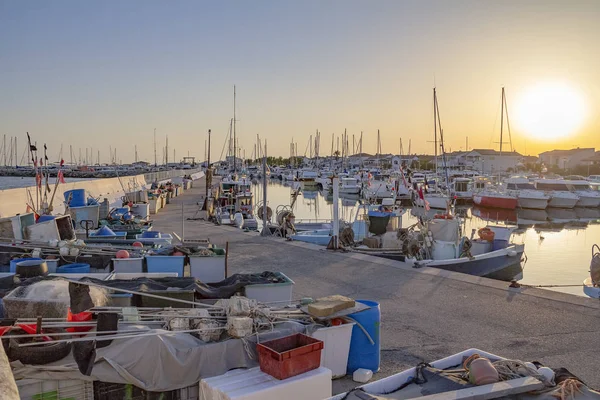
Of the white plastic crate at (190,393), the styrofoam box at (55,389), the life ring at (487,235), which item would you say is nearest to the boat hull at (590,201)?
the life ring at (487,235)

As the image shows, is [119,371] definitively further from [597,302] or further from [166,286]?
[597,302]

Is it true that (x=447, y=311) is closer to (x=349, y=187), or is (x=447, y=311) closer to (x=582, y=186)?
(x=582, y=186)

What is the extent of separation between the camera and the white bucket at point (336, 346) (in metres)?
5.34

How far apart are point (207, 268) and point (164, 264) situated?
72 centimetres

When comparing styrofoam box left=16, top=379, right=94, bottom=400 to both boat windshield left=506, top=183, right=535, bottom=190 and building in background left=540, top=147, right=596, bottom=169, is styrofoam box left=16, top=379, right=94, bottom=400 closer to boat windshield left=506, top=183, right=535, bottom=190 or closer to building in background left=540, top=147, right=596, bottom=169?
boat windshield left=506, top=183, right=535, bottom=190

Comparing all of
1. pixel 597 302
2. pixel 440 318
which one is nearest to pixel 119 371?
pixel 440 318

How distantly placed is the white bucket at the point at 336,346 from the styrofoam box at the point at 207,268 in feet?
11.4

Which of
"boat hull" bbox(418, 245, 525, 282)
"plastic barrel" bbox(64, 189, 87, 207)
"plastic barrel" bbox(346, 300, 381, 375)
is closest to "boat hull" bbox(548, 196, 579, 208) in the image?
"boat hull" bbox(418, 245, 525, 282)

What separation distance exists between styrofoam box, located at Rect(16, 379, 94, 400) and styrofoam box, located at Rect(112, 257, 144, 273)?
411cm

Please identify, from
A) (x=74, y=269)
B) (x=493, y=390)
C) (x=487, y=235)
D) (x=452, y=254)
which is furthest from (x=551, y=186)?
(x=493, y=390)

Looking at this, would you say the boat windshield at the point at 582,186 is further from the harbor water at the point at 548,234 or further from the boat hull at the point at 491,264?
the boat hull at the point at 491,264

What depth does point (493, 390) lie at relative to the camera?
4.08 meters

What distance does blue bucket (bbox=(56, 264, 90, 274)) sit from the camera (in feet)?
25.4

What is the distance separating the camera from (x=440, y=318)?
8008 millimetres
